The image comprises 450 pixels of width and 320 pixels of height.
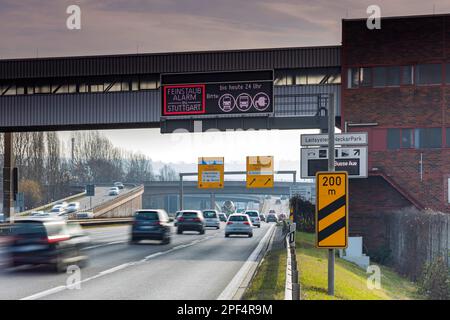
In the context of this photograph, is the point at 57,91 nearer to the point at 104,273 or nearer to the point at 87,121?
the point at 87,121

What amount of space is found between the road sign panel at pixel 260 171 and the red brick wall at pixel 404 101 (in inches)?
1047

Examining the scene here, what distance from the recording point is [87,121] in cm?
4322

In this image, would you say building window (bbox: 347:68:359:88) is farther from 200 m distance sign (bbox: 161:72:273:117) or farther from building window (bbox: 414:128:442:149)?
200 m distance sign (bbox: 161:72:273:117)

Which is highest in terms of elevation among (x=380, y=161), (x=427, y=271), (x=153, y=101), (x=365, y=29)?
(x=365, y=29)

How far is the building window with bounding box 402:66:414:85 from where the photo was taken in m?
41.9

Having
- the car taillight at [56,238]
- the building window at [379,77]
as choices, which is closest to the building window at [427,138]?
the building window at [379,77]

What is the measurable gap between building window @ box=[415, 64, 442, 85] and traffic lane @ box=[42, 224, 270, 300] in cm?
1791

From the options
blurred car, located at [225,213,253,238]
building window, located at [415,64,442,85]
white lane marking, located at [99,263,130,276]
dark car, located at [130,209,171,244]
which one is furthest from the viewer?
blurred car, located at [225,213,253,238]

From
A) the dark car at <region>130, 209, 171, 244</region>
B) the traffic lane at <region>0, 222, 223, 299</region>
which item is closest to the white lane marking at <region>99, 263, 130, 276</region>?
the traffic lane at <region>0, 222, 223, 299</region>

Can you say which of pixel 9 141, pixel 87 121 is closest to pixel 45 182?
pixel 9 141

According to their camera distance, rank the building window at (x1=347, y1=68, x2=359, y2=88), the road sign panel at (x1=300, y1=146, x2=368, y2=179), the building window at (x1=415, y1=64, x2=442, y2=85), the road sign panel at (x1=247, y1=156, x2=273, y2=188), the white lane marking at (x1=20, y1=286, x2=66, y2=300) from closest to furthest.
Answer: the white lane marking at (x1=20, y1=286, x2=66, y2=300) → the road sign panel at (x1=300, y1=146, x2=368, y2=179) → the building window at (x1=415, y1=64, x2=442, y2=85) → the building window at (x1=347, y1=68, x2=359, y2=88) → the road sign panel at (x1=247, y1=156, x2=273, y2=188)

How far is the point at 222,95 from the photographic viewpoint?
1428 inches
